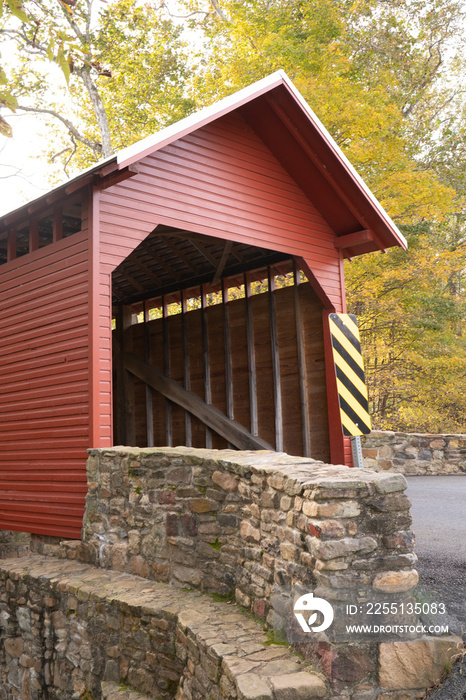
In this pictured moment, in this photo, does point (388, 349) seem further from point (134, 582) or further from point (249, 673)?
point (249, 673)

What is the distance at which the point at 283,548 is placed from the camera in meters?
3.63

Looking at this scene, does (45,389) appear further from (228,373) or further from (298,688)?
(298,688)

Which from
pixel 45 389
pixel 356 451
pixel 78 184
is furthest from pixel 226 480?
pixel 78 184

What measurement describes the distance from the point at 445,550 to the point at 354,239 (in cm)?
477

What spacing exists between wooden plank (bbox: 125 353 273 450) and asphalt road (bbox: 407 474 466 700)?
2.51m

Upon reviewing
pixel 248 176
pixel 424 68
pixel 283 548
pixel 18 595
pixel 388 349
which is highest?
pixel 424 68

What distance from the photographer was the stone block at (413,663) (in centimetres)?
310

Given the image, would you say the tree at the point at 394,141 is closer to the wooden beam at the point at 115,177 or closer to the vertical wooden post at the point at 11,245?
the vertical wooden post at the point at 11,245

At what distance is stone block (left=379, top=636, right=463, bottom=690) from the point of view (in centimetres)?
310

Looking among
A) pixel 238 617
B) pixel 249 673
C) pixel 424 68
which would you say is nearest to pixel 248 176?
pixel 238 617

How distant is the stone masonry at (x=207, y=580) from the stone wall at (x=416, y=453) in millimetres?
7034

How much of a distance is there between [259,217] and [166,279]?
3.44m

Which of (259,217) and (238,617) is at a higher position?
(259,217)

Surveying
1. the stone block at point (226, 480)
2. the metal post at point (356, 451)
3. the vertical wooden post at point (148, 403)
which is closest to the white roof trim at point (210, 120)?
the stone block at point (226, 480)
